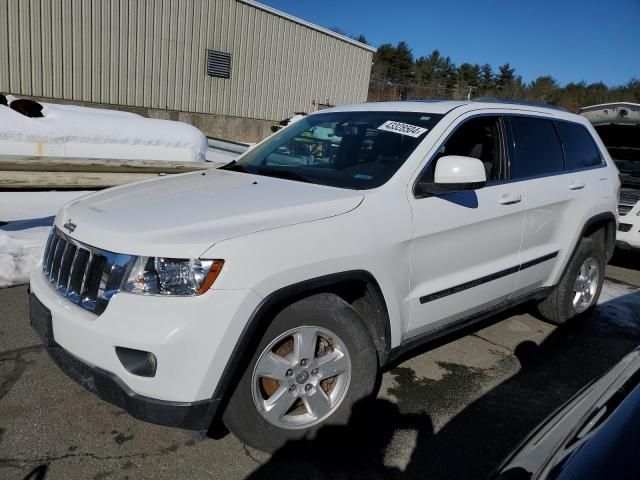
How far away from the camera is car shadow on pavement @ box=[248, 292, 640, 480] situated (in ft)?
8.39

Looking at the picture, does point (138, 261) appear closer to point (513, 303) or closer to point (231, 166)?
point (231, 166)

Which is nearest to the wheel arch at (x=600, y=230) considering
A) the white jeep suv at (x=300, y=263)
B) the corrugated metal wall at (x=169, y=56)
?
the white jeep suv at (x=300, y=263)

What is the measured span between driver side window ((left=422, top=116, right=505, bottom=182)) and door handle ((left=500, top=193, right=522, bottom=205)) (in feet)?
0.48

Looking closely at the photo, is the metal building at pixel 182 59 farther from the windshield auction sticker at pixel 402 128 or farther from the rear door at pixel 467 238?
the rear door at pixel 467 238

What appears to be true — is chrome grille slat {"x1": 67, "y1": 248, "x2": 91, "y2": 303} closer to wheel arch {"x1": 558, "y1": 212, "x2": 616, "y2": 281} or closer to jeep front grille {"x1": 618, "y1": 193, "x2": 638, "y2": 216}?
wheel arch {"x1": 558, "y1": 212, "x2": 616, "y2": 281}

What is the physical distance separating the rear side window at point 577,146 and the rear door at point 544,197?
0.31 feet

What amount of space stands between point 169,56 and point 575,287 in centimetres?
1441

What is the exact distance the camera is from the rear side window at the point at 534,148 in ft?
12.2

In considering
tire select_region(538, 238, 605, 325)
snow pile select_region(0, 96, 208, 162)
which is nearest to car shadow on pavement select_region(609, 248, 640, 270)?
tire select_region(538, 238, 605, 325)

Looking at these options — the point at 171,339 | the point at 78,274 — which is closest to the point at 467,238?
the point at 171,339

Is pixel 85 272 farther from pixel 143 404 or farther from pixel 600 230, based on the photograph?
pixel 600 230

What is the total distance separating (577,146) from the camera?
442 cm

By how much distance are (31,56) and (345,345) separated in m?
13.8

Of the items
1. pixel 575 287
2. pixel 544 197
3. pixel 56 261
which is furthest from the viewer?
pixel 575 287
